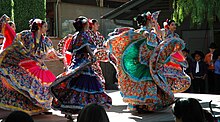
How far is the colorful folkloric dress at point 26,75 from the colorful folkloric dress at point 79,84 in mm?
624

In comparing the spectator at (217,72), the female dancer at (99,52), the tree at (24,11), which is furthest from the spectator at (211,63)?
the tree at (24,11)

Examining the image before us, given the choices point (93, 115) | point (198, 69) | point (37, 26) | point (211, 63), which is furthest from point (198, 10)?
point (93, 115)

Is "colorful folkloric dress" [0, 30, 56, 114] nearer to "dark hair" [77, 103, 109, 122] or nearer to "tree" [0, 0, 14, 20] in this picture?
"dark hair" [77, 103, 109, 122]

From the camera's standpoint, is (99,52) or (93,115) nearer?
(93,115)

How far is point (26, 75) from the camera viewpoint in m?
7.34

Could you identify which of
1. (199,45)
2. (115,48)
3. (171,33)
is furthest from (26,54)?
(199,45)

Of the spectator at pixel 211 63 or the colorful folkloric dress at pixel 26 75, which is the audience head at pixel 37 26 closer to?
the colorful folkloric dress at pixel 26 75

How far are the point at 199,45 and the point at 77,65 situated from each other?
7814 mm

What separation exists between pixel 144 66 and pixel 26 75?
→ 2.03 m

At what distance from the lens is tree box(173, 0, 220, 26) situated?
39.0 feet

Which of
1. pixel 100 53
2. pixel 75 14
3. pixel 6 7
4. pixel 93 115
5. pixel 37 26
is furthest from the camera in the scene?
pixel 75 14

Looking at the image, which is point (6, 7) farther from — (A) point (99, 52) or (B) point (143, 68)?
(B) point (143, 68)

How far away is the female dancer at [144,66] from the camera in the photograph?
24.7 feet

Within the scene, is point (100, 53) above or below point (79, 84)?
above
